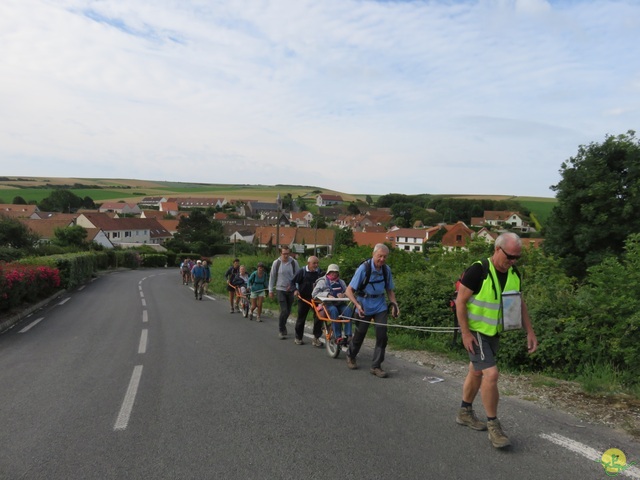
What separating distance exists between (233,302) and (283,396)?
388 inches

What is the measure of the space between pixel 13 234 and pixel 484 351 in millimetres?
43949

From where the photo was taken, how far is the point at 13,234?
38.3 metres

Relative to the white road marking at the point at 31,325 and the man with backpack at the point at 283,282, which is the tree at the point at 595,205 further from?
the white road marking at the point at 31,325

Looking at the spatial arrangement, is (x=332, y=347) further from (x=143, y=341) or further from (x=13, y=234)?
(x=13, y=234)

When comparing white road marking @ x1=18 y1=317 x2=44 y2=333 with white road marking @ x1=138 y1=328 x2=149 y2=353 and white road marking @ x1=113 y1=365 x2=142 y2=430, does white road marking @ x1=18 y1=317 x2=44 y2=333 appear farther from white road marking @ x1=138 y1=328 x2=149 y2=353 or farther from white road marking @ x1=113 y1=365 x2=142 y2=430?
white road marking @ x1=113 y1=365 x2=142 y2=430

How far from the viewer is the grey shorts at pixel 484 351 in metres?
4.15

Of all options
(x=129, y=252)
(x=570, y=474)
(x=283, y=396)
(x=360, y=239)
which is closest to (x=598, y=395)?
(x=570, y=474)

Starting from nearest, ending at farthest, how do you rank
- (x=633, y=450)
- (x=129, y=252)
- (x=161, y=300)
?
1. (x=633, y=450)
2. (x=161, y=300)
3. (x=129, y=252)

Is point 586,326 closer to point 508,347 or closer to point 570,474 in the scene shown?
point 508,347

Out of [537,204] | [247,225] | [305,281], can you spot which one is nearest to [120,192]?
[247,225]

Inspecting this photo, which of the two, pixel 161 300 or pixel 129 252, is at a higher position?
pixel 161 300

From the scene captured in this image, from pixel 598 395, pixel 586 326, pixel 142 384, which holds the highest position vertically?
pixel 586 326

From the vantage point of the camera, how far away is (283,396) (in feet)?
18.3

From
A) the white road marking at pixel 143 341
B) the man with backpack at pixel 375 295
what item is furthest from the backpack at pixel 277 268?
the man with backpack at pixel 375 295
